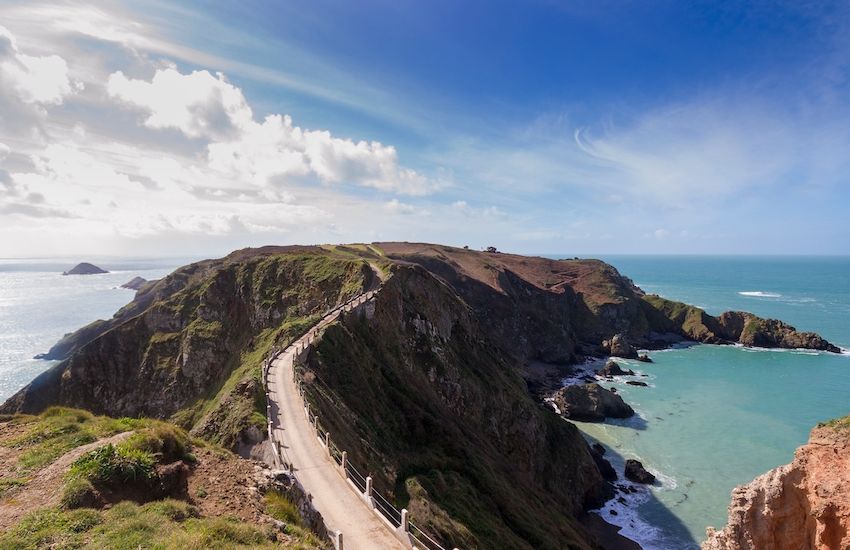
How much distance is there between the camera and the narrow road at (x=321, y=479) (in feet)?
51.6

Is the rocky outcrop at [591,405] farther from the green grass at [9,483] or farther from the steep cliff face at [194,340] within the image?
the green grass at [9,483]

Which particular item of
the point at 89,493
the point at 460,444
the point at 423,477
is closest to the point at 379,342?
the point at 460,444

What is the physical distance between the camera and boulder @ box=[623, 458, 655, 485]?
53062 mm

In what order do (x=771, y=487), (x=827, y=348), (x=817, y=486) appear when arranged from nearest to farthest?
(x=817, y=486) → (x=771, y=487) → (x=827, y=348)

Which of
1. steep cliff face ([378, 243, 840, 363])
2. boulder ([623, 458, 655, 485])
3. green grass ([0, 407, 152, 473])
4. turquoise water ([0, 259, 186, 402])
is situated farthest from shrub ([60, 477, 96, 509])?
steep cliff face ([378, 243, 840, 363])

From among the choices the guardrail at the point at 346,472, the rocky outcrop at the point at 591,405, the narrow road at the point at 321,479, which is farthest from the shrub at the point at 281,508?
the rocky outcrop at the point at 591,405

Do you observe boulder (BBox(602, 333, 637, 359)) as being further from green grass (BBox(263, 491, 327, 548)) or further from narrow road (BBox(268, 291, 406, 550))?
green grass (BBox(263, 491, 327, 548))

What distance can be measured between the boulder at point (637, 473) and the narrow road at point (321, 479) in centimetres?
4586

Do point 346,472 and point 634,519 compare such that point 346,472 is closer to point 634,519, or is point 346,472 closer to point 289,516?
point 289,516

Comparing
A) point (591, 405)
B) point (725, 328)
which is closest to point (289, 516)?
point (591, 405)

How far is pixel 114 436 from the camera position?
17.5m

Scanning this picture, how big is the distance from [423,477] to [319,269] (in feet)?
121

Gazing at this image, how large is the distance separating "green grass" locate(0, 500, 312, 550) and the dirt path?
2.14 ft

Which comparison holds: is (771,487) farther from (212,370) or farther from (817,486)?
(212,370)
